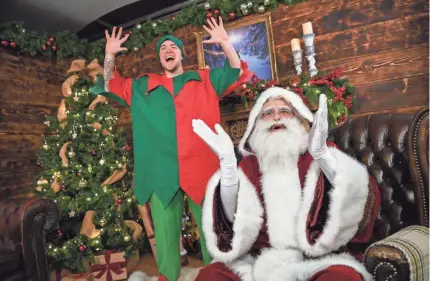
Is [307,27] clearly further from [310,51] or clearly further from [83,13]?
[83,13]

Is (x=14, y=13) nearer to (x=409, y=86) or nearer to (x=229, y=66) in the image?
(x=229, y=66)

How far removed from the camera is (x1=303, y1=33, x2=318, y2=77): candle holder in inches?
128

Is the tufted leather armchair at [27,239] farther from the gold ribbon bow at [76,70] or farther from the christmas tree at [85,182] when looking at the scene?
the gold ribbon bow at [76,70]

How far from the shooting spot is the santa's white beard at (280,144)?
1.71 metres

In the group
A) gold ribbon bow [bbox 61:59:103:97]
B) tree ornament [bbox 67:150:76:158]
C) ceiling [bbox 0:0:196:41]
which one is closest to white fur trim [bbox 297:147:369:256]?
tree ornament [bbox 67:150:76:158]

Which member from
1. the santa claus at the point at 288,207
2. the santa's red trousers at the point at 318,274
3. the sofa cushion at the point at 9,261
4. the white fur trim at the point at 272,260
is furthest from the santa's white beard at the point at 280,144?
the sofa cushion at the point at 9,261

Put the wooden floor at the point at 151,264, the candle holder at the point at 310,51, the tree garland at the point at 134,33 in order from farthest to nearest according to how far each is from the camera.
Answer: the tree garland at the point at 134,33
the candle holder at the point at 310,51
the wooden floor at the point at 151,264

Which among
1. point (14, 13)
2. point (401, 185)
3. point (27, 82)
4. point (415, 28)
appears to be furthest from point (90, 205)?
point (415, 28)

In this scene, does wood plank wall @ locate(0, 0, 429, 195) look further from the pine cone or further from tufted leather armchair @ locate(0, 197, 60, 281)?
tufted leather armchair @ locate(0, 197, 60, 281)

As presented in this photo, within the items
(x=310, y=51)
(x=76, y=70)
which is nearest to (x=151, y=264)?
(x=76, y=70)

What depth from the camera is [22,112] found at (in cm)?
402

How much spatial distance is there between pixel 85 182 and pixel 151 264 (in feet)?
3.12

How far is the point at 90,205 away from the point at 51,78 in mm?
1910

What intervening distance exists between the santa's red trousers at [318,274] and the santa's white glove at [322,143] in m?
0.37
